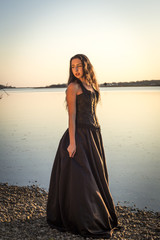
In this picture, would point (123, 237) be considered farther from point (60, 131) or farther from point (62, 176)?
point (60, 131)

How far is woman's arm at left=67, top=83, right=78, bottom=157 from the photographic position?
10.5 feet

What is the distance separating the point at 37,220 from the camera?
3719mm

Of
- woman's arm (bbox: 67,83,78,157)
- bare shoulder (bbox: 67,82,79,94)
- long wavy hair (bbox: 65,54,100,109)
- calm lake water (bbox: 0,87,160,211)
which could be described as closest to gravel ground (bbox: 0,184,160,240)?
calm lake water (bbox: 0,87,160,211)

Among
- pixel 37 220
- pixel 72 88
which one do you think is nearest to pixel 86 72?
pixel 72 88

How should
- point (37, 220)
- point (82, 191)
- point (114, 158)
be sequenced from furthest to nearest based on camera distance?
point (114, 158), point (37, 220), point (82, 191)

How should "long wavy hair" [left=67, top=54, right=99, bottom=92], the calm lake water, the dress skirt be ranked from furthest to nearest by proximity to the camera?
the calm lake water < "long wavy hair" [left=67, top=54, right=99, bottom=92] < the dress skirt

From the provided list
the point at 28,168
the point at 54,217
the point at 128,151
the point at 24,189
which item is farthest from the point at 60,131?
the point at 54,217

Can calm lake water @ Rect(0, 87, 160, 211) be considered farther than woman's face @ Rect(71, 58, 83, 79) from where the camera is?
Yes

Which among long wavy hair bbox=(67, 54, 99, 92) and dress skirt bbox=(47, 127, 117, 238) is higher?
long wavy hair bbox=(67, 54, 99, 92)

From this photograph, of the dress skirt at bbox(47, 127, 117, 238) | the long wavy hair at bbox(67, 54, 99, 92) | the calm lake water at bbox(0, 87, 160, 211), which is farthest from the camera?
the calm lake water at bbox(0, 87, 160, 211)

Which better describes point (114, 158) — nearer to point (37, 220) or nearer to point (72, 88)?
point (37, 220)

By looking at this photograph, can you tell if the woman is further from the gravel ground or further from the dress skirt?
the gravel ground

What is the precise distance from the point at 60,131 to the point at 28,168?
16.7ft

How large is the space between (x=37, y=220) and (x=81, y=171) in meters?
1.14
